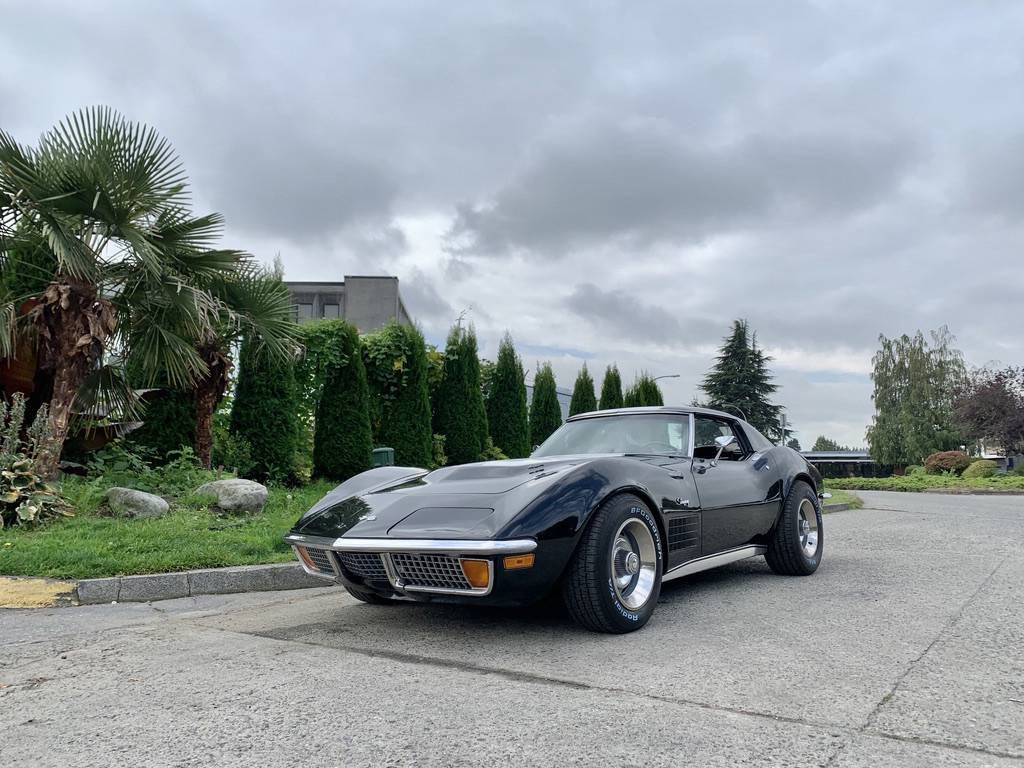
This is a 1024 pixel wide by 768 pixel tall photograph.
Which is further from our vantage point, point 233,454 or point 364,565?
point 233,454

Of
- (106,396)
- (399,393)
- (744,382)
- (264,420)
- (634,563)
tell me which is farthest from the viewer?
(744,382)

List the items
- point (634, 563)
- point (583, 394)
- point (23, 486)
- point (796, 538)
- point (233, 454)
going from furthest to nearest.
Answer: point (583, 394)
point (233, 454)
point (23, 486)
point (796, 538)
point (634, 563)

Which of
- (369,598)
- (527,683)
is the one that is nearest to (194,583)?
(369,598)

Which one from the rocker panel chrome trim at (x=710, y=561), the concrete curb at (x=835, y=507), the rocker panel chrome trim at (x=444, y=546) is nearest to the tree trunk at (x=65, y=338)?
the rocker panel chrome trim at (x=444, y=546)

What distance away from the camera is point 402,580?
143 inches

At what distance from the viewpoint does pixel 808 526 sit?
5801 mm

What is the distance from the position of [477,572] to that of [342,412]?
30.3 feet

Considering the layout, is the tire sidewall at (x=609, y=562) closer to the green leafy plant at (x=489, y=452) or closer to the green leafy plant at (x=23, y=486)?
the green leafy plant at (x=23, y=486)

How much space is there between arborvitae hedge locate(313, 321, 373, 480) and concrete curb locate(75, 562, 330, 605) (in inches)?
240

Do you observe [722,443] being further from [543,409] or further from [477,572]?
[543,409]

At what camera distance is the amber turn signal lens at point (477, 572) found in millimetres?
3389

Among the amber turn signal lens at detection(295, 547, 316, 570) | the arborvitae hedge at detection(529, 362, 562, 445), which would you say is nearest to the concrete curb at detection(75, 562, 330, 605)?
the amber turn signal lens at detection(295, 547, 316, 570)

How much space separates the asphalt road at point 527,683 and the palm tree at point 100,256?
3.55 m

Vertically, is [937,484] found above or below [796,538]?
below
